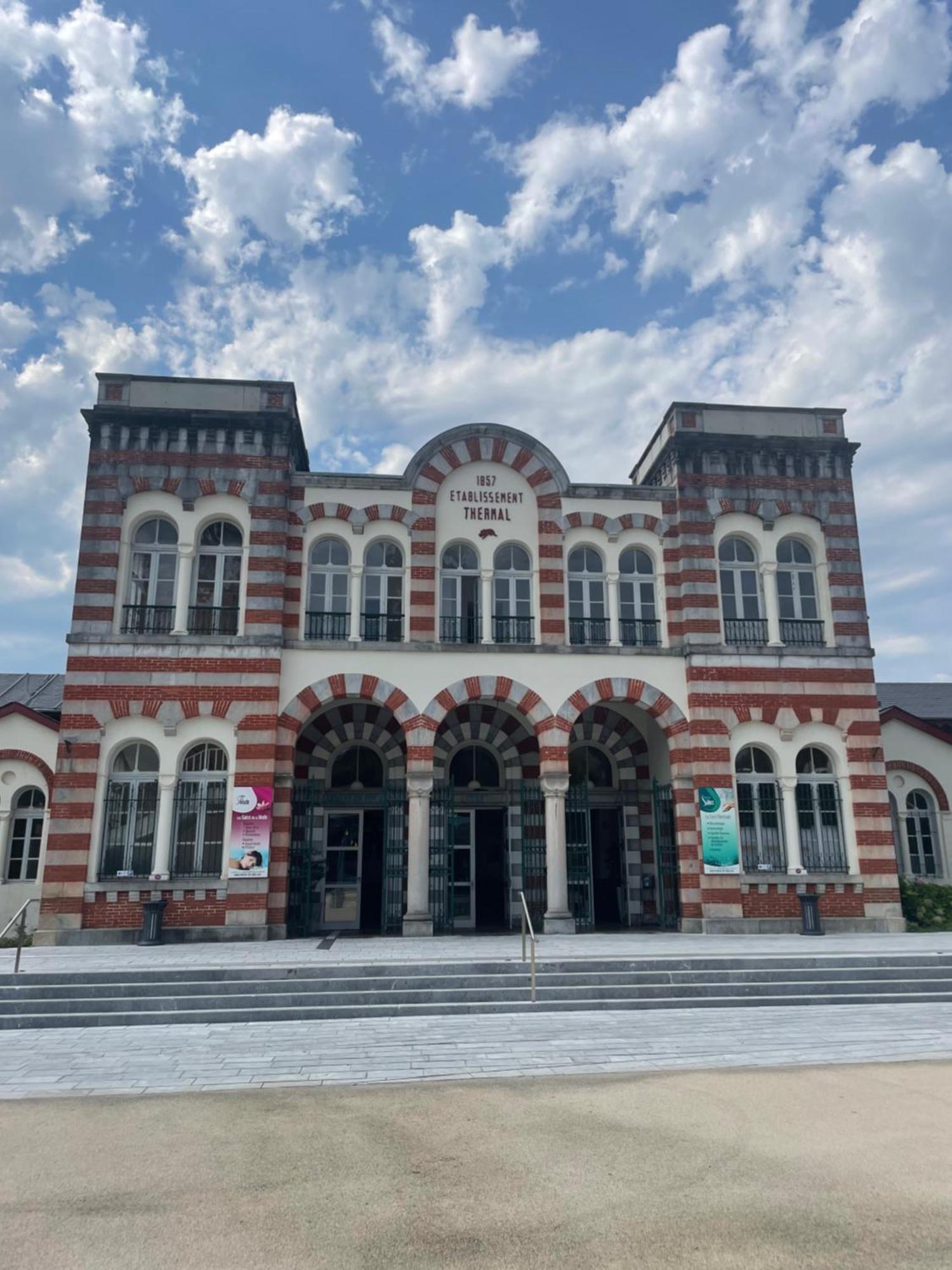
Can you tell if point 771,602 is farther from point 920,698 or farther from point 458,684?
point 920,698

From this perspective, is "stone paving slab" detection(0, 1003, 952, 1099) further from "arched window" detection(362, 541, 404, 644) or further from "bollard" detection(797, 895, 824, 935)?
"arched window" detection(362, 541, 404, 644)

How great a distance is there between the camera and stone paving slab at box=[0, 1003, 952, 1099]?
8.58 m

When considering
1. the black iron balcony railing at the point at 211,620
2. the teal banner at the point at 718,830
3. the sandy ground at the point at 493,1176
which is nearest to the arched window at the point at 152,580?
the black iron balcony railing at the point at 211,620

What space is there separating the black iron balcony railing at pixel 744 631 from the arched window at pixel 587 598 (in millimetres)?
2773

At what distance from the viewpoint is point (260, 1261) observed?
15.5ft

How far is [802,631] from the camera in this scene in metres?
19.0

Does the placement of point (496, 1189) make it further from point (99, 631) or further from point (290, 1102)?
point (99, 631)

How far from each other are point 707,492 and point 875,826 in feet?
26.7

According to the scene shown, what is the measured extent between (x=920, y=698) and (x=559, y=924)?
14.6m

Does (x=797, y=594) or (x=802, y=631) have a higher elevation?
(x=797, y=594)

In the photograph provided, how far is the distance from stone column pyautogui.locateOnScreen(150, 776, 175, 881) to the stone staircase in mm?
4145

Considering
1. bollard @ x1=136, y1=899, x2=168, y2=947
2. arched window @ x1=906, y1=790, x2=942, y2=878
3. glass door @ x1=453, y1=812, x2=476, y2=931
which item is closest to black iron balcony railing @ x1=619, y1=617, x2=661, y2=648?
glass door @ x1=453, y1=812, x2=476, y2=931

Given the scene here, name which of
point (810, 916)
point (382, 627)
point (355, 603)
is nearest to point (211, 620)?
point (355, 603)

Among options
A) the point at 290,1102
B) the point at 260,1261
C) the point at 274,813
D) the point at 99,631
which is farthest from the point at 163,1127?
the point at 99,631
